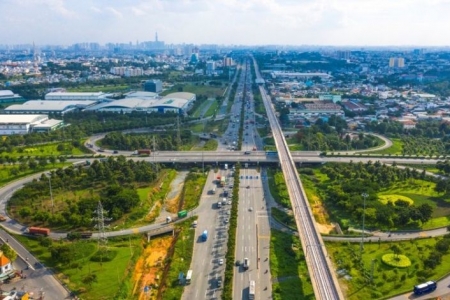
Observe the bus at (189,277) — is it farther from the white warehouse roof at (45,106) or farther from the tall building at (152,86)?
the tall building at (152,86)

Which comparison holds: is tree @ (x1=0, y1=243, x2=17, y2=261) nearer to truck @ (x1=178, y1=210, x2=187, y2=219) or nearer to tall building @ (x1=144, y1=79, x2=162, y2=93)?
truck @ (x1=178, y1=210, x2=187, y2=219)

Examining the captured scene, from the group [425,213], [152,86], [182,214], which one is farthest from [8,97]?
[425,213]

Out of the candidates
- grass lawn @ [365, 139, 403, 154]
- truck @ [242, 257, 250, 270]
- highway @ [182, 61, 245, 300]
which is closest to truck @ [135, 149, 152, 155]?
highway @ [182, 61, 245, 300]

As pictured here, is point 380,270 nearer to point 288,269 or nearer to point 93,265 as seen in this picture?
point 288,269

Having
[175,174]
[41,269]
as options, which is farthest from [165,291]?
[175,174]

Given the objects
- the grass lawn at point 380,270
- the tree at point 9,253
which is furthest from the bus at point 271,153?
the tree at point 9,253

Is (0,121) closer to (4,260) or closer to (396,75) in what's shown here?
(4,260)
